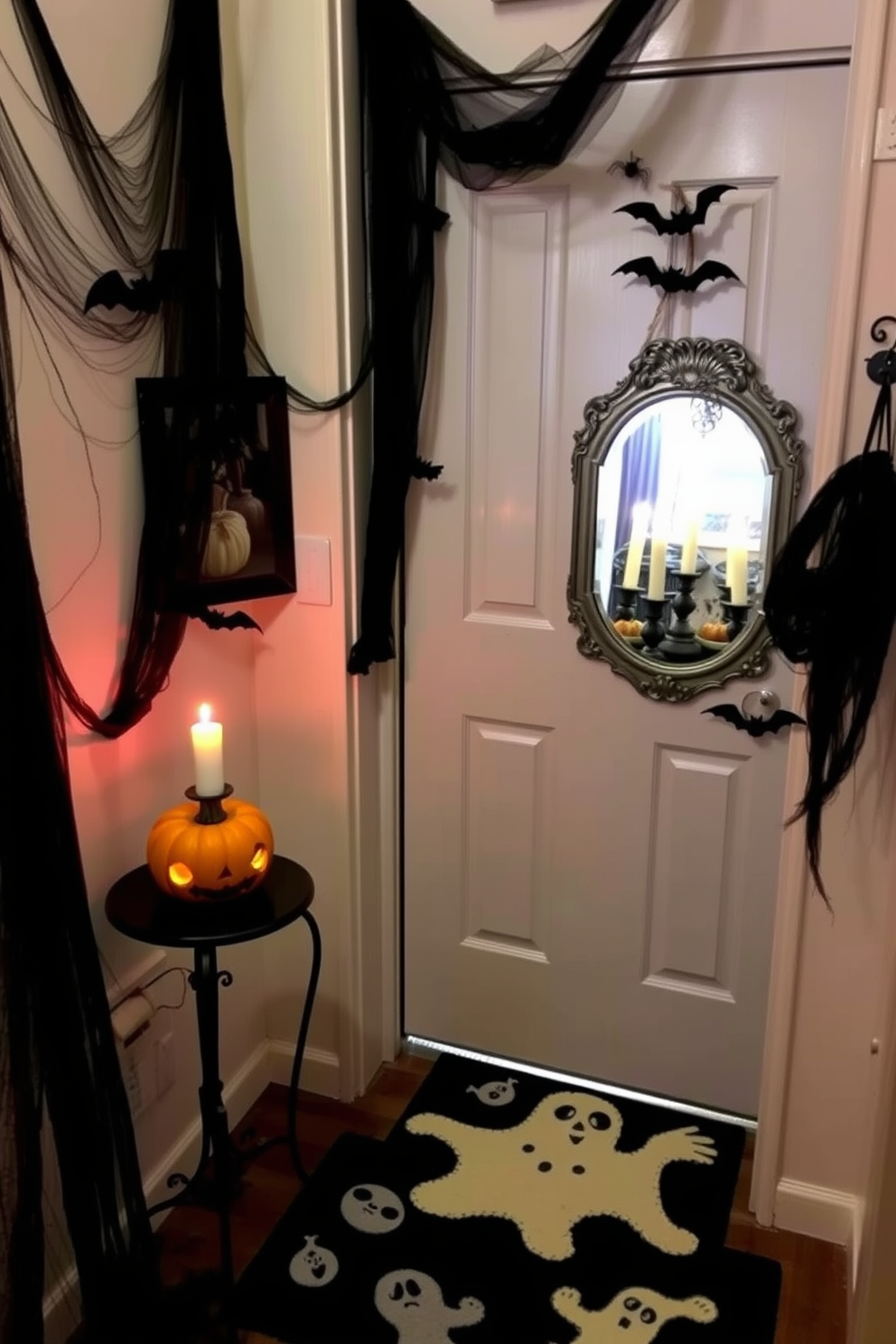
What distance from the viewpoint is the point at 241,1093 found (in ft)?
7.32

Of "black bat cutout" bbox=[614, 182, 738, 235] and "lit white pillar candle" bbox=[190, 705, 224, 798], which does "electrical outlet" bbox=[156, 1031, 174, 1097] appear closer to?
"lit white pillar candle" bbox=[190, 705, 224, 798]

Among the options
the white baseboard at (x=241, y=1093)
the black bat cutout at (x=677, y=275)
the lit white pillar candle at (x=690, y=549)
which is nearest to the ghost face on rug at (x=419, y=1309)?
the white baseboard at (x=241, y=1093)

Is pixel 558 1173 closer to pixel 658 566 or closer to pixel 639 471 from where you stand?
pixel 658 566

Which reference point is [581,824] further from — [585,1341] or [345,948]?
[585,1341]

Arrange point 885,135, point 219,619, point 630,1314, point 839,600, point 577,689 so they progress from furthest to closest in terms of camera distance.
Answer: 1. point 577,689
2. point 219,619
3. point 630,1314
4. point 839,600
5. point 885,135

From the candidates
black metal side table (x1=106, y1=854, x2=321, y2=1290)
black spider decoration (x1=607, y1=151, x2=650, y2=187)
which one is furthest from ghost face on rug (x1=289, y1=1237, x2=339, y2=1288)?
black spider decoration (x1=607, y1=151, x2=650, y2=187)

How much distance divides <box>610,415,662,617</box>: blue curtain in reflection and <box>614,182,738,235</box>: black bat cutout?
311mm

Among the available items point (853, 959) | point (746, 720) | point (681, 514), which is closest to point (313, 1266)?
point (853, 959)

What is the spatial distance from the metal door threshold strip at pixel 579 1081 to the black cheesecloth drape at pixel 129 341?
888 mm

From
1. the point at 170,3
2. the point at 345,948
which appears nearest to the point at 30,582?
the point at 170,3

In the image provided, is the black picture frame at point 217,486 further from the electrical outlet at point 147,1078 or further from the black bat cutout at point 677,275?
the electrical outlet at point 147,1078

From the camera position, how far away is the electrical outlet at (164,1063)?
6.34 feet

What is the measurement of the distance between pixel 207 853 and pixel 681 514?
101 cm

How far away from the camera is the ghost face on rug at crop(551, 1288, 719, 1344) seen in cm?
173
